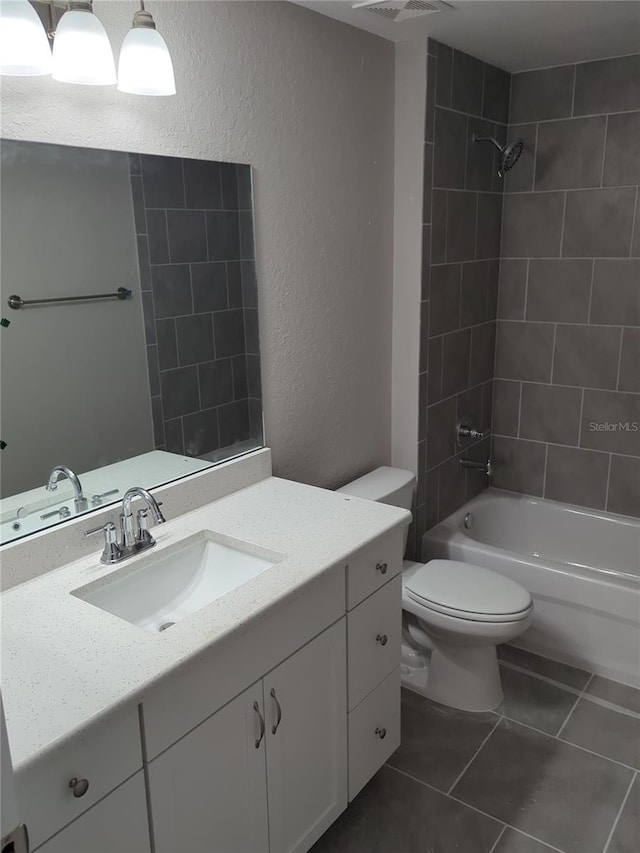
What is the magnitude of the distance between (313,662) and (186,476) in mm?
633

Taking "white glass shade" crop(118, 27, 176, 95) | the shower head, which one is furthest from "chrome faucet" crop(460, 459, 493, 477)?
"white glass shade" crop(118, 27, 176, 95)

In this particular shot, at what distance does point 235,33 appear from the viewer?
1884mm

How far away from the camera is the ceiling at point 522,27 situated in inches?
83.9

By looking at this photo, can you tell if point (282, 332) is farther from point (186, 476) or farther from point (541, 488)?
point (541, 488)

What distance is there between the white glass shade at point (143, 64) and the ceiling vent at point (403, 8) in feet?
2.67

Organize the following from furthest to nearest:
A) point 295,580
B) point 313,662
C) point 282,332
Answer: point 282,332 → point 313,662 → point 295,580

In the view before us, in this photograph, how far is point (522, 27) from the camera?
7.73 ft

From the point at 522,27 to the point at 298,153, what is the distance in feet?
3.06

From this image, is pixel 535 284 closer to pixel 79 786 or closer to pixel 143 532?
pixel 143 532

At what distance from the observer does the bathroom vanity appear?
1.14 m

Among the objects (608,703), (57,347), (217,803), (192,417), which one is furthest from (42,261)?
(608,703)

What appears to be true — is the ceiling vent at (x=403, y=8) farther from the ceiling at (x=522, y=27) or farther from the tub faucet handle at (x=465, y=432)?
the tub faucet handle at (x=465, y=432)

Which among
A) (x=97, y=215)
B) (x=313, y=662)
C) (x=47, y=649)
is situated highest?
(x=97, y=215)

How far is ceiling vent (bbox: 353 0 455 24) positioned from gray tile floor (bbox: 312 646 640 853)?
7.49ft
